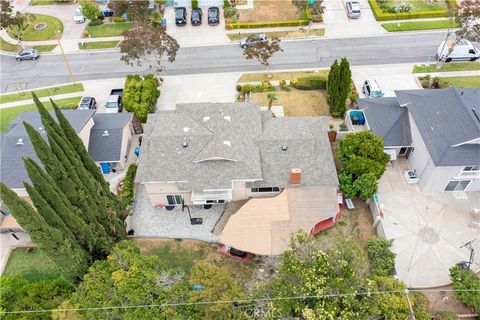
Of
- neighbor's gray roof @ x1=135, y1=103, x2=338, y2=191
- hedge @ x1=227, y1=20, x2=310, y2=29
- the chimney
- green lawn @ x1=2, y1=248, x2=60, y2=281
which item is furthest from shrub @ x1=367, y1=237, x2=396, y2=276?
hedge @ x1=227, y1=20, x2=310, y2=29

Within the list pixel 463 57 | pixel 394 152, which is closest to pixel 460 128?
pixel 394 152

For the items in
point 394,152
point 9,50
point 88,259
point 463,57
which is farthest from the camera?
point 9,50

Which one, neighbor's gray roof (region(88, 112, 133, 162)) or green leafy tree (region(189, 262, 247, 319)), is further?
neighbor's gray roof (region(88, 112, 133, 162))

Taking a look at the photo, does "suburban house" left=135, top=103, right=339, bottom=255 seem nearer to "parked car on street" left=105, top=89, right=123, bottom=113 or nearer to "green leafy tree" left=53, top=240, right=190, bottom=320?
"green leafy tree" left=53, top=240, right=190, bottom=320

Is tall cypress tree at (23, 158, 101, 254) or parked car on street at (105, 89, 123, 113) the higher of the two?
tall cypress tree at (23, 158, 101, 254)

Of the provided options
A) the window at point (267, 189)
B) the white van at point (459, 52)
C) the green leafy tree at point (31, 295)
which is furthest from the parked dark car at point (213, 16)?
the green leafy tree at point (31, 295)

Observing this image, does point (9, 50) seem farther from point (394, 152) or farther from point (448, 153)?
point (448, 153)

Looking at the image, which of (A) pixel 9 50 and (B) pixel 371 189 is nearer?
(B) pixel 371 189

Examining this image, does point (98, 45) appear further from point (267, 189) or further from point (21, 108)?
point (267, 189)
